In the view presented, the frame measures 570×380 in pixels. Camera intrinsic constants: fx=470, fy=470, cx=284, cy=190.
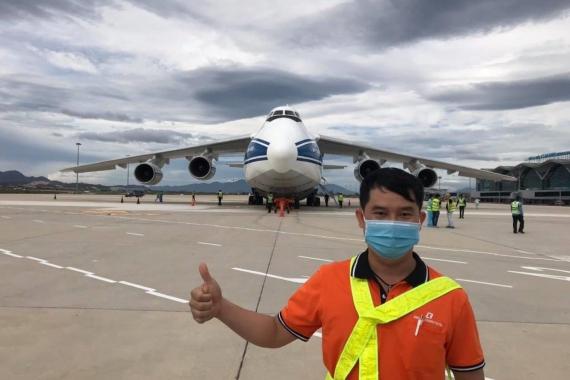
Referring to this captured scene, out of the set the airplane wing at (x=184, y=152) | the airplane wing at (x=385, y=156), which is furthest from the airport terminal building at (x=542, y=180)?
the airplane wing at (x=184, y=152)

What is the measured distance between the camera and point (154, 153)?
88.3 ft

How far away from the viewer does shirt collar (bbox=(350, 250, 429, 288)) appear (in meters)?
1.78

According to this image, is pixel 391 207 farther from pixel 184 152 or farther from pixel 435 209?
pixel 184 152

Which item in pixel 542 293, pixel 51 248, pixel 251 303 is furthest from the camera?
pixel 51 248

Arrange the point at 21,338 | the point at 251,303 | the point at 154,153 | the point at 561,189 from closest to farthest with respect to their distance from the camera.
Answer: the point at 21,338 < the point at 251,303 < the point at 154,153 < the point at 561,189

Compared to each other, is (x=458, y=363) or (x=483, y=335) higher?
(x=458, y=363)

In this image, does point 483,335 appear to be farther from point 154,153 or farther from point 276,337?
point 154,153

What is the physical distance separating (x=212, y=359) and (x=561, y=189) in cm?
8633

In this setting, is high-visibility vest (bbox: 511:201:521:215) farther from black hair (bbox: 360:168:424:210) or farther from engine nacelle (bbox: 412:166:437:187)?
black hair (bbox: 360:168:424:210)

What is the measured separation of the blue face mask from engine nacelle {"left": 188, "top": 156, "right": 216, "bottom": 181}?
24.7 m

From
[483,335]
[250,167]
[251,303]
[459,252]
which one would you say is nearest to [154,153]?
[250,167]

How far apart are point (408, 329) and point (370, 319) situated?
0.14m

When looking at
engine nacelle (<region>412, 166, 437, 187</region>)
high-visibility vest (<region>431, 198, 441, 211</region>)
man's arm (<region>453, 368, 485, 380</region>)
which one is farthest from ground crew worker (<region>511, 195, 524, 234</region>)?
man's arm (<region>453, 368, 485, 380</region>)

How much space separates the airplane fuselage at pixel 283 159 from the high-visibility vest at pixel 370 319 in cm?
1785
